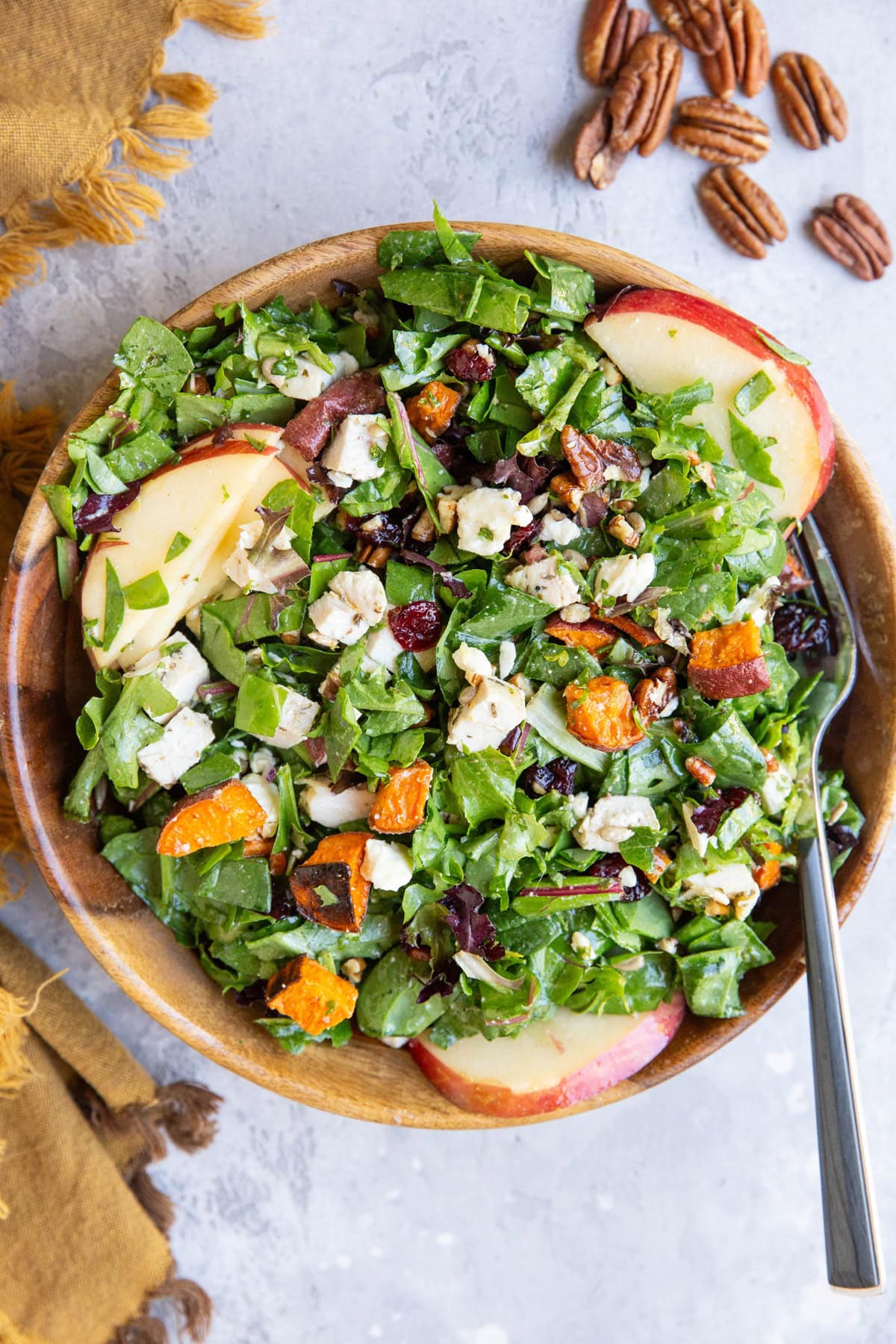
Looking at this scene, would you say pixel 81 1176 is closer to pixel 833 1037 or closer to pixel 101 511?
pixel 101 511

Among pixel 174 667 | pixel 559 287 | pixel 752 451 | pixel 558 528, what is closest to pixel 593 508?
pixel 558 528

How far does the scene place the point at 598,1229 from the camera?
2.94m

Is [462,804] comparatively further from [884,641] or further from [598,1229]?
[598,1229]

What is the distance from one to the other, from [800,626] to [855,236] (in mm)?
1082

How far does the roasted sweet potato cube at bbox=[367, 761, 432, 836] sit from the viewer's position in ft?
7.05

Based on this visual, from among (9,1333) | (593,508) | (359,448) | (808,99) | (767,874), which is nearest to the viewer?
(359,448)

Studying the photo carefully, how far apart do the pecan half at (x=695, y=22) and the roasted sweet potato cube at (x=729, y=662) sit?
5.12ft

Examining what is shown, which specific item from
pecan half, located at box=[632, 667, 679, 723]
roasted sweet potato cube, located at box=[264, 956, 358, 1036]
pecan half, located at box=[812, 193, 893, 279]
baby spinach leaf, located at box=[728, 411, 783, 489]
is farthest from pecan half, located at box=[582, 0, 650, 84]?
roasted sweet potato cube, located at box=[264, 956, 358, 1036]

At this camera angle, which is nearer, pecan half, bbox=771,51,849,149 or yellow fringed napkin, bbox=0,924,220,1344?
pecan half, bbox=771,51,849,149

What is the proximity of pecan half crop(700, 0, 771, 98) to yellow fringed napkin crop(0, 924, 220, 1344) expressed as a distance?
298 cm

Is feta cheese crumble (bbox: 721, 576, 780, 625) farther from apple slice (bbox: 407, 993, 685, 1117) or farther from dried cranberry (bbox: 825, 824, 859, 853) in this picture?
apple slice (bbox: 407, 993, 685, 1117)

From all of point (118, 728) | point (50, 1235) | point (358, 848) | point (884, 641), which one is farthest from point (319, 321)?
point (50, 1235)

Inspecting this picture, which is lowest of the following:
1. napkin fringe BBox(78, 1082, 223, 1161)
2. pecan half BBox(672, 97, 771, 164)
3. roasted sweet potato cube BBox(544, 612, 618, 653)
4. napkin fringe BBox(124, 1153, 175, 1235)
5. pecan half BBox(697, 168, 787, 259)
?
napkin fringe BBox(124, 1153, 175, 1235)

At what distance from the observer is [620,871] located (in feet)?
7.55
